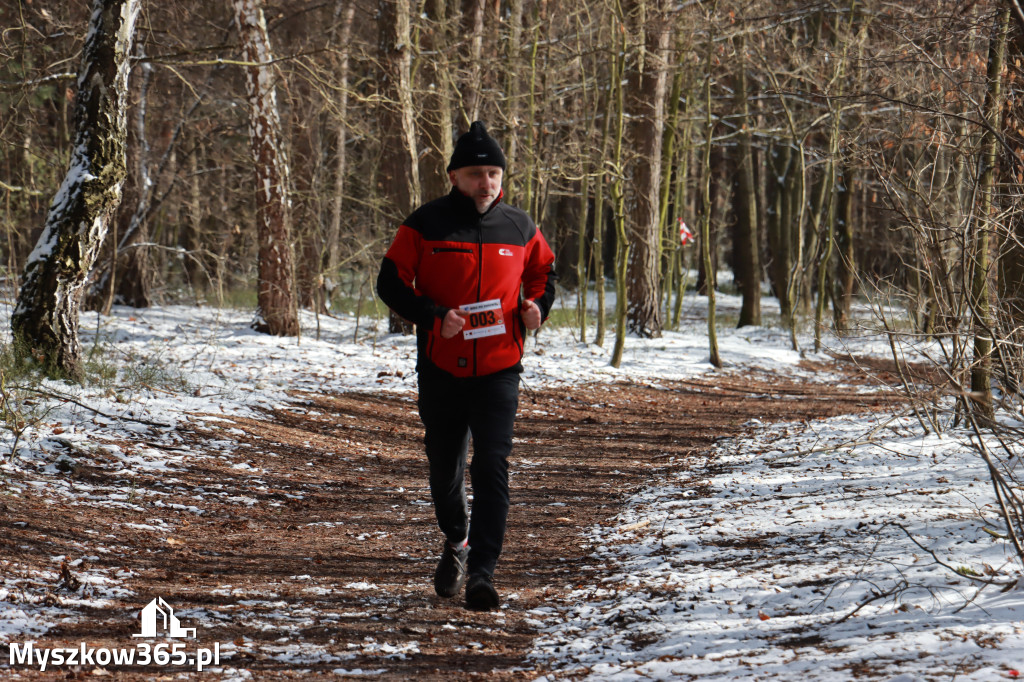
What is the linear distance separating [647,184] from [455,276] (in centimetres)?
1372

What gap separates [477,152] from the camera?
4.37 metres

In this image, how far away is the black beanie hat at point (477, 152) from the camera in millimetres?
4359

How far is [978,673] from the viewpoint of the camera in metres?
2.96

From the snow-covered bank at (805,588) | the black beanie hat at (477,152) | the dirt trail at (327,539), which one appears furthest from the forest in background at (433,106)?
the black beanie hat at (477,152)

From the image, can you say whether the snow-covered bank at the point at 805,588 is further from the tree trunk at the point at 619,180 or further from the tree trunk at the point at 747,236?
the tree trunk at the point at 747,236

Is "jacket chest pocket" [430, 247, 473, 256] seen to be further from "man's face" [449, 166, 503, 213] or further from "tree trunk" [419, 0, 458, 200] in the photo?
"tree trunk" [419, 0, 458, 200]

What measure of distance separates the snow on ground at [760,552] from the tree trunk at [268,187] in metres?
3.17

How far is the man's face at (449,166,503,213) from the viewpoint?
4.39 m

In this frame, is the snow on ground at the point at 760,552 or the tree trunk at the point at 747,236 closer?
the snow on ground at the point at 760,552

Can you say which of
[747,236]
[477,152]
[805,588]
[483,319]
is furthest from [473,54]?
[805,588]

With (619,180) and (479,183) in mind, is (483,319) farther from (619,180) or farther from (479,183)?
(619,180)

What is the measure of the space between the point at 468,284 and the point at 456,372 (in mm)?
436

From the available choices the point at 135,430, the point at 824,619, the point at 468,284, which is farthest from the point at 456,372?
the point at 135,430

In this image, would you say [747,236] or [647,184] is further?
[747,236]
